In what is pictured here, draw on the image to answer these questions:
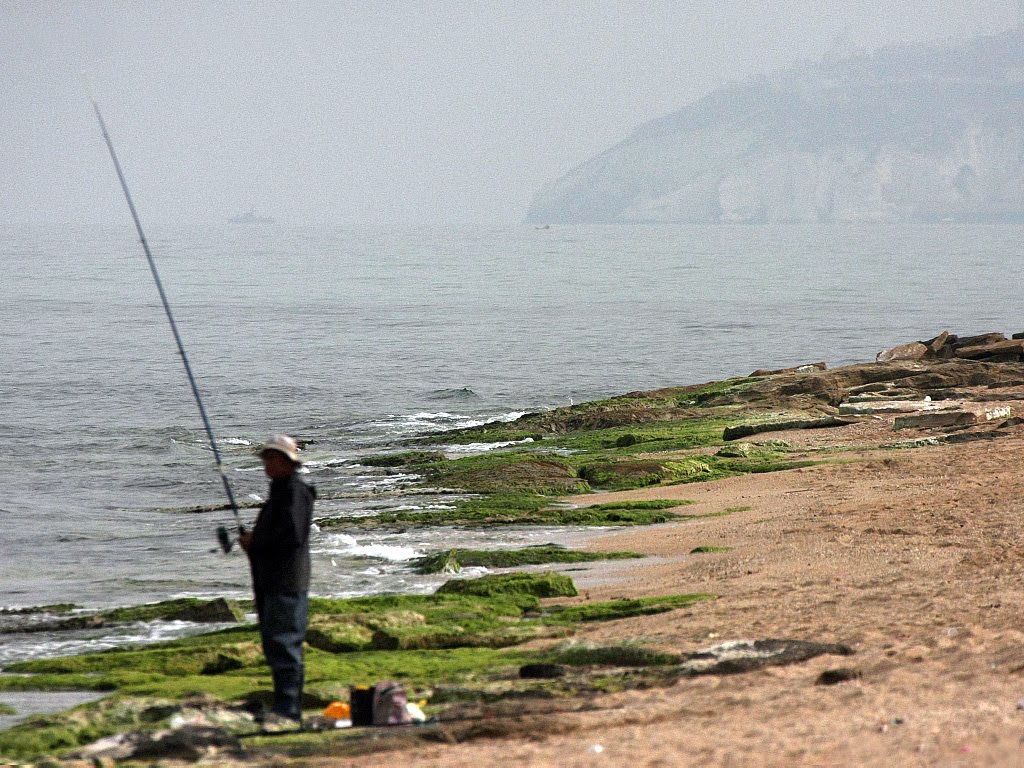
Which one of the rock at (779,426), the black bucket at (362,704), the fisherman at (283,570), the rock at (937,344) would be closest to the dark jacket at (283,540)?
the fisherman at (283,570)

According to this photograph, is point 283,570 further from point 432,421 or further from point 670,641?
point 432,421

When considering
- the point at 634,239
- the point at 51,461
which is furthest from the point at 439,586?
the point at 634,239

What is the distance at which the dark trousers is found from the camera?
813 cm

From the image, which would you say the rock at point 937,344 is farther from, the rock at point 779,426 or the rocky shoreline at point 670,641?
the rocky shoreline at point 670,641

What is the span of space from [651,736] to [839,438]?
16624 mm

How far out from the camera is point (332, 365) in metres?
48.7

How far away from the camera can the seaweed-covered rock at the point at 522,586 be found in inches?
499

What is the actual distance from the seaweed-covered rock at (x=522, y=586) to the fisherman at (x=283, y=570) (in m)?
4.51

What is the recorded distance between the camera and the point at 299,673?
824cm

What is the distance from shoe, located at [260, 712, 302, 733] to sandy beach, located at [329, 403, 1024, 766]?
35.2 inches

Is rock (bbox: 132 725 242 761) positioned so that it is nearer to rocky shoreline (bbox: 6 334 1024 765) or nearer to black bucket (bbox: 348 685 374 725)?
rocky shoreline (bbox: 6 334 1024 765)

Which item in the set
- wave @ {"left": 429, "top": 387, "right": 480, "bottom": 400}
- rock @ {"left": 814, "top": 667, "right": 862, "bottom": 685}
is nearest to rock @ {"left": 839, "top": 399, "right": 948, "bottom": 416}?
wave @ {"left": 429, "top": 387, "right": 480, "bottom": 400}

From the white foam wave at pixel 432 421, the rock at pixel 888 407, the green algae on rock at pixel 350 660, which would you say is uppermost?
the green algae on rock at pixel 350 660

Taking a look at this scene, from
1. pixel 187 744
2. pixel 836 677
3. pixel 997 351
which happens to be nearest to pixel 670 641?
pixel 836 677
